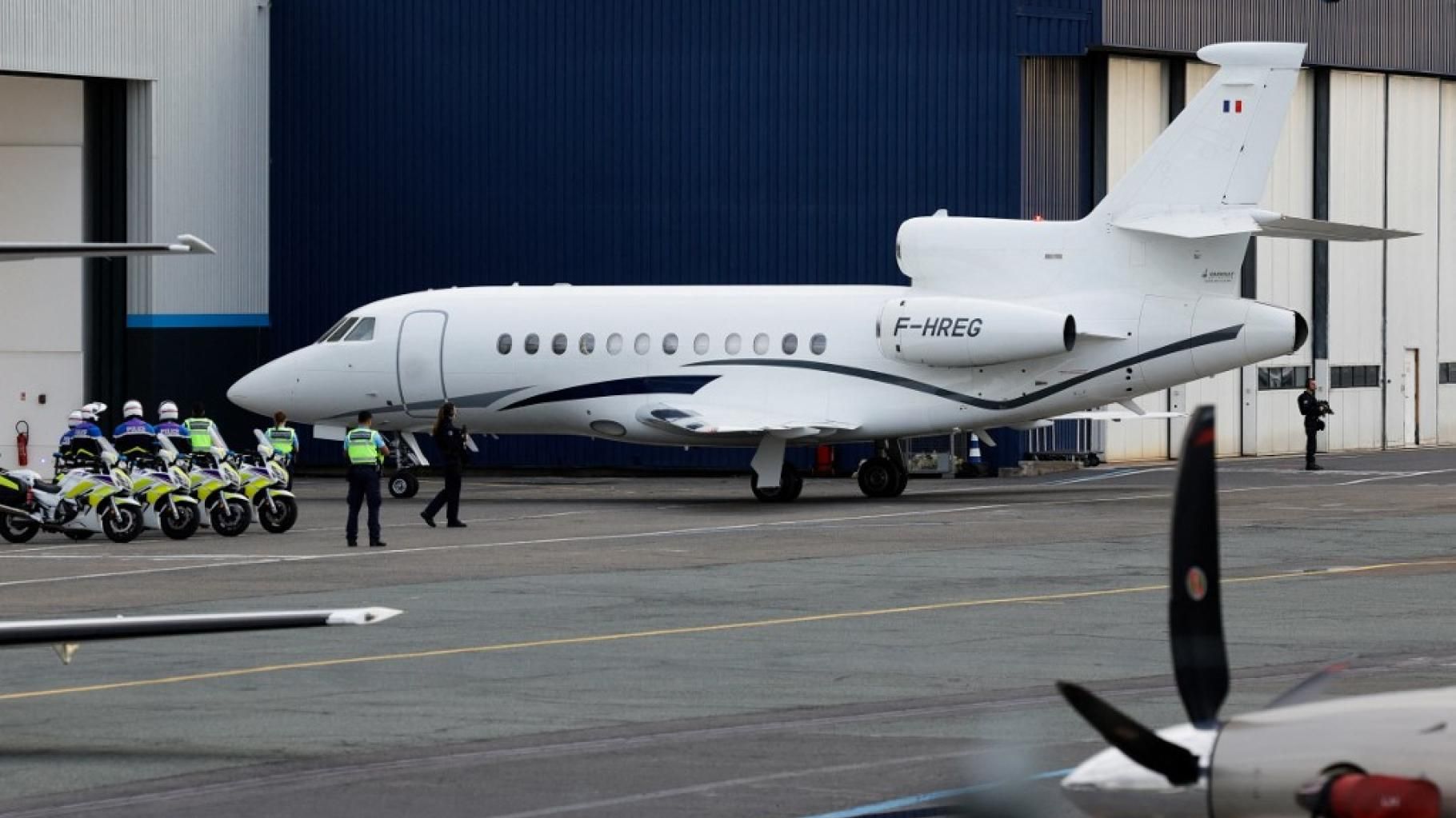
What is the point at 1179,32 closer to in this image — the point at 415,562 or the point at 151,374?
the point at 151,374

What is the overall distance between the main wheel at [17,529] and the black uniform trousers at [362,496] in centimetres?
432

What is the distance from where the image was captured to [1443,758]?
236 inches

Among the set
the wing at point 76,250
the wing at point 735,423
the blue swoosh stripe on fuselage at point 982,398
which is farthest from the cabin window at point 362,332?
the wing at point 76,250

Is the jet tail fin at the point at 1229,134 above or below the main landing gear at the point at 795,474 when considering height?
above

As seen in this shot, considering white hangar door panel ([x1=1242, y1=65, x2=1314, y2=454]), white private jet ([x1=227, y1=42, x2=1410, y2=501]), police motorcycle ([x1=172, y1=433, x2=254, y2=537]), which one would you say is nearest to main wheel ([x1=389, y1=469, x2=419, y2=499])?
white private jet ([x1=227, y1=42, x2=1410, y2=501])

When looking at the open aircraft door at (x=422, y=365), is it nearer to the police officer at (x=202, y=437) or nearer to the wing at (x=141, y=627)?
the police officer at (x=202, y=437)

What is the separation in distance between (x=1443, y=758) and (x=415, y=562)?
2045 centimetres

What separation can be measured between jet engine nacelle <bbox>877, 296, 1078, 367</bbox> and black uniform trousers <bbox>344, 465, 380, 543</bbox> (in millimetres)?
8844

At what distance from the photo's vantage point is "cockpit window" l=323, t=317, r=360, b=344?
122 feet

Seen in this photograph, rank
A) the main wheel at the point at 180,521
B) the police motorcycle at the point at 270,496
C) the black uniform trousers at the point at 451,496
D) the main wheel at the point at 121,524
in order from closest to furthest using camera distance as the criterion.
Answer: the main wheel at the point at 121,524, the main wheel at the point at 180,521, the police motorcycle at the point at 270,496, the black uniform trousers at the point at 451,496

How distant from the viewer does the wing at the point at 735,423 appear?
34000mm

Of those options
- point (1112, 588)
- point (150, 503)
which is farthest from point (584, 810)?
point (150, 503)

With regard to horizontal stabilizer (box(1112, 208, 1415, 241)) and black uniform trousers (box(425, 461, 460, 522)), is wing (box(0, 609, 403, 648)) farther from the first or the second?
horizontal stabilizer (box(1112, 208, 1415, 241))

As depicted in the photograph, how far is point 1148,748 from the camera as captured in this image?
6.45 meters
